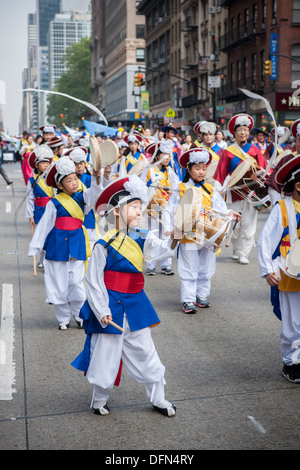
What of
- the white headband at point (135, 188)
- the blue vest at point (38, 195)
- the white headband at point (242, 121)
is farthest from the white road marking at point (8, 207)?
the white headband at point (135, 188)

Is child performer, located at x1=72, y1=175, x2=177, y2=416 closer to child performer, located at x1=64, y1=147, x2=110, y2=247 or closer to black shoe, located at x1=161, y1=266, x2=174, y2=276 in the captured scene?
child performer, located at x1=64, y1=147, x2=110, y2=247

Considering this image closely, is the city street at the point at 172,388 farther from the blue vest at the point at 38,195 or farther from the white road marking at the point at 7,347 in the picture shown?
the blue vest at the point at 38,195

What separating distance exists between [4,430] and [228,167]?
685 cm

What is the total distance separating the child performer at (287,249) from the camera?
18.1ft

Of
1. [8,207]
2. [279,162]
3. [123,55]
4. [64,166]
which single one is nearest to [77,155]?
[64,166]

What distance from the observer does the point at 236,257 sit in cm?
1196

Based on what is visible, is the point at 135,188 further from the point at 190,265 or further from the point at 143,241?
the point at 190,265

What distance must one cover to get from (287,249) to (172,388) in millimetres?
1395

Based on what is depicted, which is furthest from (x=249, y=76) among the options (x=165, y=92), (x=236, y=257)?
(x=236, y=257)

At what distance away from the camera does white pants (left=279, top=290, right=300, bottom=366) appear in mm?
5562

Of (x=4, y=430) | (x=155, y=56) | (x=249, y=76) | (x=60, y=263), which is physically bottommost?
(x=4, y=430)

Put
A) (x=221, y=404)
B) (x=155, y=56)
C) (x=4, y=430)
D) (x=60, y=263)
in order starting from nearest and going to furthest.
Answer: (x=4, y=430), (x=221, y=404), (x=60, y=263), (x=155, y=56)

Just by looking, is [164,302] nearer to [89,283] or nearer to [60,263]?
[60,263]

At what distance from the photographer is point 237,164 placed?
35.0 feet
